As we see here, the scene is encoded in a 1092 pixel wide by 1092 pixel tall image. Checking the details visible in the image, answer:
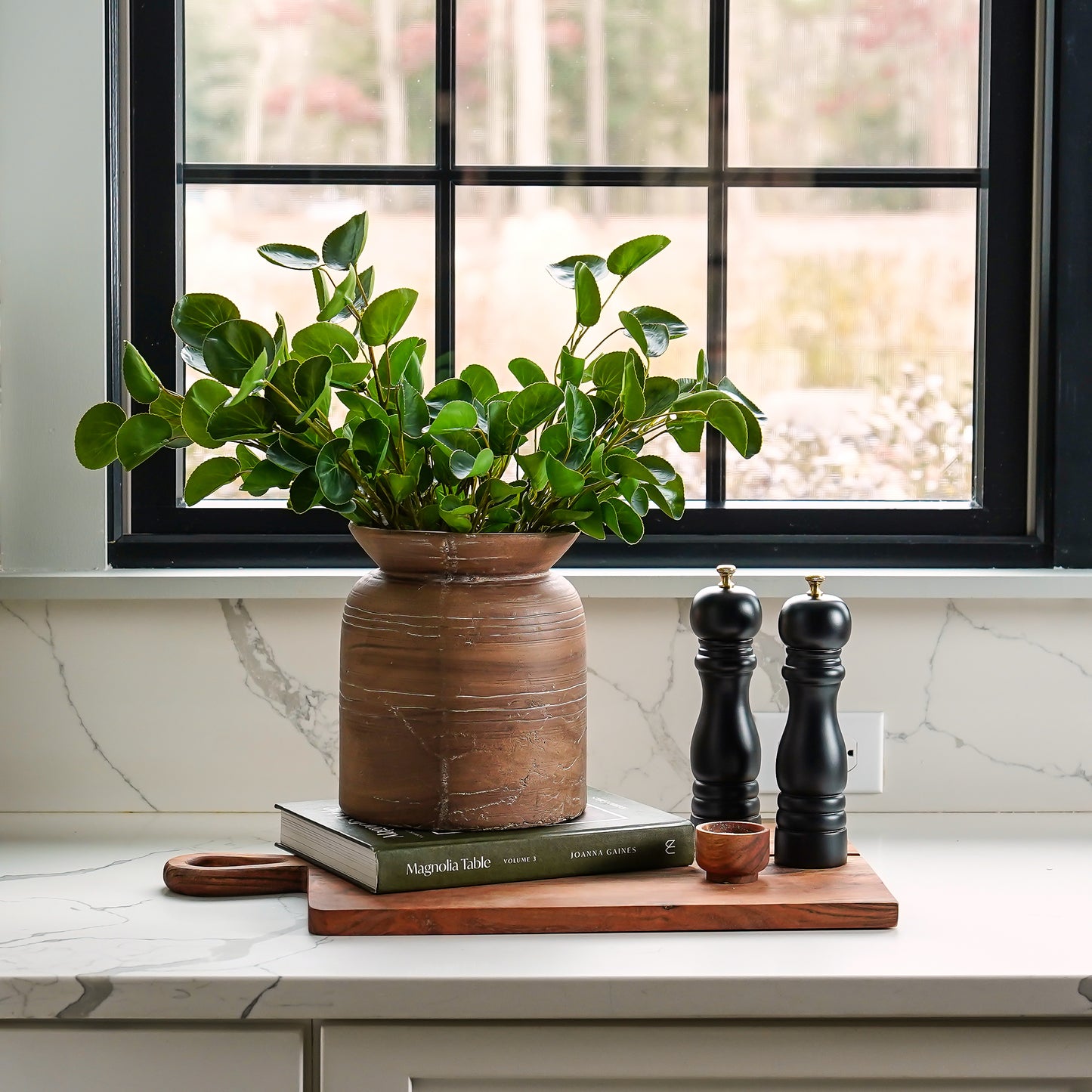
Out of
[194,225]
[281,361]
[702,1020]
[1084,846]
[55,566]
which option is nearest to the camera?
[702,1020]

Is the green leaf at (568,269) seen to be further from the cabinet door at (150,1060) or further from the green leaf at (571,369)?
the cabinet door at (150,1060)

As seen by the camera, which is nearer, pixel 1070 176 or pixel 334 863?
pixel 334 863

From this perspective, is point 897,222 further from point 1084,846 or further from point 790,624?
point 1084,846

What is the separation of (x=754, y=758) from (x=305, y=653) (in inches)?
21.0

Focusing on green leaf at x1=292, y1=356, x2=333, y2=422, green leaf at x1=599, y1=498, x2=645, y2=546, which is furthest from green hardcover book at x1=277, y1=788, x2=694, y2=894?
green leaf at x1=292, y1=356, x2=333, y2=422

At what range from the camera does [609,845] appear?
107 cm

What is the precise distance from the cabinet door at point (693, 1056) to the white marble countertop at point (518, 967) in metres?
0.02

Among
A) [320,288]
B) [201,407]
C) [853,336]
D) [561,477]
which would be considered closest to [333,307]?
[320,288]

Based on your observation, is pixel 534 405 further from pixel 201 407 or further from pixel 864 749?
pixel 864 749

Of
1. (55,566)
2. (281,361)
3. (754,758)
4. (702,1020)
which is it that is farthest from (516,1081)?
(55,566)

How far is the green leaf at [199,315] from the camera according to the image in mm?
1026

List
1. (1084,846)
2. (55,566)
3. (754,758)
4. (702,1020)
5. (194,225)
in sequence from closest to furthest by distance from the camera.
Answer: (702,1020) < (754,758) < (1084,846) < (55,566) < (194,225)

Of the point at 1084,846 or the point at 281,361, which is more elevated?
the point at 281,361

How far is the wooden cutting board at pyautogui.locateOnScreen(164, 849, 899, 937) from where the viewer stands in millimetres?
973
